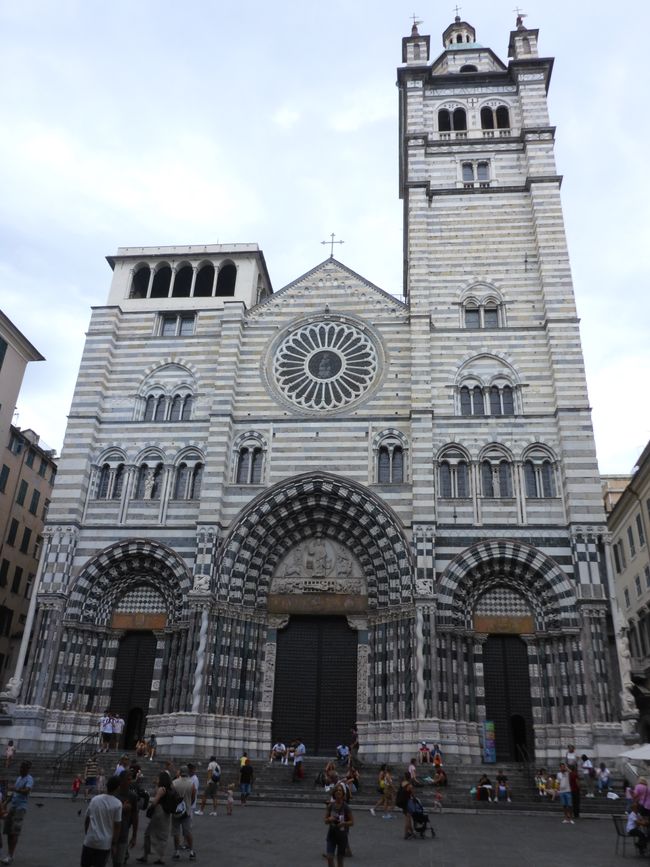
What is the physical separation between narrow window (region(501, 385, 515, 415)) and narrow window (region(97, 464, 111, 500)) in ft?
51.2

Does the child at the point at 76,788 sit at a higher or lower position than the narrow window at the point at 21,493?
lower

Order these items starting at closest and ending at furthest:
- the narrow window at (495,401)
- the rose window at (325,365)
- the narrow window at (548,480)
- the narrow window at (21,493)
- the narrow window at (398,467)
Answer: the narrow window at (548,480)
the narrow window at (398,467)
the narrow window at (495,401)
the rose window at (325,365)
the narrow window at (21,493)

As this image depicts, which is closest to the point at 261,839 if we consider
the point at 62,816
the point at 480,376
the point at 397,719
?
the point at 62,816

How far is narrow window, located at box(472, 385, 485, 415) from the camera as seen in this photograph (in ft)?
89.6

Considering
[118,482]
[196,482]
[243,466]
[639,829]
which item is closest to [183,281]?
[118,482]

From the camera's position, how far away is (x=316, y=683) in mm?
25188

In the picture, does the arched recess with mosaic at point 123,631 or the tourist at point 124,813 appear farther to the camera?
the arched recess with mosaic at point 123,631

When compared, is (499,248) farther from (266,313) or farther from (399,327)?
(266,313)

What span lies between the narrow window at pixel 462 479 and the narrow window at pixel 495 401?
251 cm

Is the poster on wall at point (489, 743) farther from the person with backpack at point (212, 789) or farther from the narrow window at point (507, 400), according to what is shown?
A: the narrow window at point (507, 400)

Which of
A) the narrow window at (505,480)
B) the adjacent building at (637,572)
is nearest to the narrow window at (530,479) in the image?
the narrow window at (505,480)

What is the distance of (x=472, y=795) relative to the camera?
62.1ft

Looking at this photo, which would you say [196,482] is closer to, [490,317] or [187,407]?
[187,407]

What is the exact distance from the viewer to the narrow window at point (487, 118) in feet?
112
